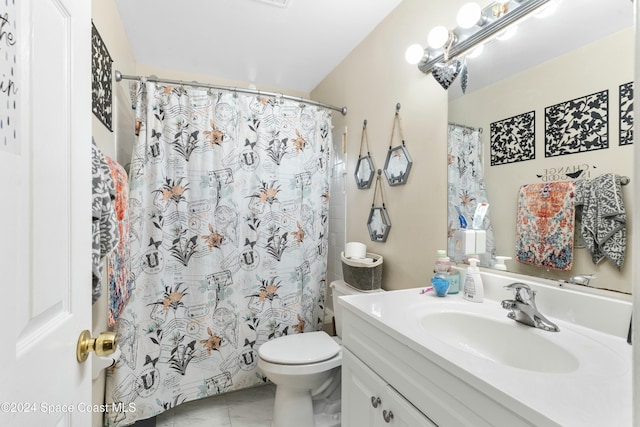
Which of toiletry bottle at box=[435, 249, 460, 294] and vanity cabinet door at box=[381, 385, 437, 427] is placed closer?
vanity cabinet door at box=[381, 385, 437, 427]

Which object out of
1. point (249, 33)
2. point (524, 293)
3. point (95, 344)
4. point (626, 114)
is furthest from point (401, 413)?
point (249, 33)

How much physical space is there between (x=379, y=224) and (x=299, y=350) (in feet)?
2.81

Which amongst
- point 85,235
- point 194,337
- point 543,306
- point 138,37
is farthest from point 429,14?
point 194,337

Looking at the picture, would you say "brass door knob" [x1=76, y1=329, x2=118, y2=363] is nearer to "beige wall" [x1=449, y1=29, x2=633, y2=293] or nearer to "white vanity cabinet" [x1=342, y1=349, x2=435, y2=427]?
"white vanity cabinet" [x1=342, y1=349, x2=435, y2=427]

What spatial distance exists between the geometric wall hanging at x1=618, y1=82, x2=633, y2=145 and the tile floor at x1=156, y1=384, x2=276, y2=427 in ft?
6.72

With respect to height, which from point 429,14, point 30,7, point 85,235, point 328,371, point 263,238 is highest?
point 429,14

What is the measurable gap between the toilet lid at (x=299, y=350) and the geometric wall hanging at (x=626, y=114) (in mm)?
1476

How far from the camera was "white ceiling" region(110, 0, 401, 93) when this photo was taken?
163cm

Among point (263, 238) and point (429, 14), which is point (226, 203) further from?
point (429, 14)

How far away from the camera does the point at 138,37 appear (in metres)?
1.90

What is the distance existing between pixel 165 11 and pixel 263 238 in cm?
143

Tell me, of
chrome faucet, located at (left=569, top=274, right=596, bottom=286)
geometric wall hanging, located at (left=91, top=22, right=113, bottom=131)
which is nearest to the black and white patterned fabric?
geometric wall hanging, located at (left=91, top=22, right=113, bottom=131)

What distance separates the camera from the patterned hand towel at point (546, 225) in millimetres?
920

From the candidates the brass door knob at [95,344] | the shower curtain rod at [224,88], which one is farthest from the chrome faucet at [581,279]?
the shower curtain rod at [224,88]
